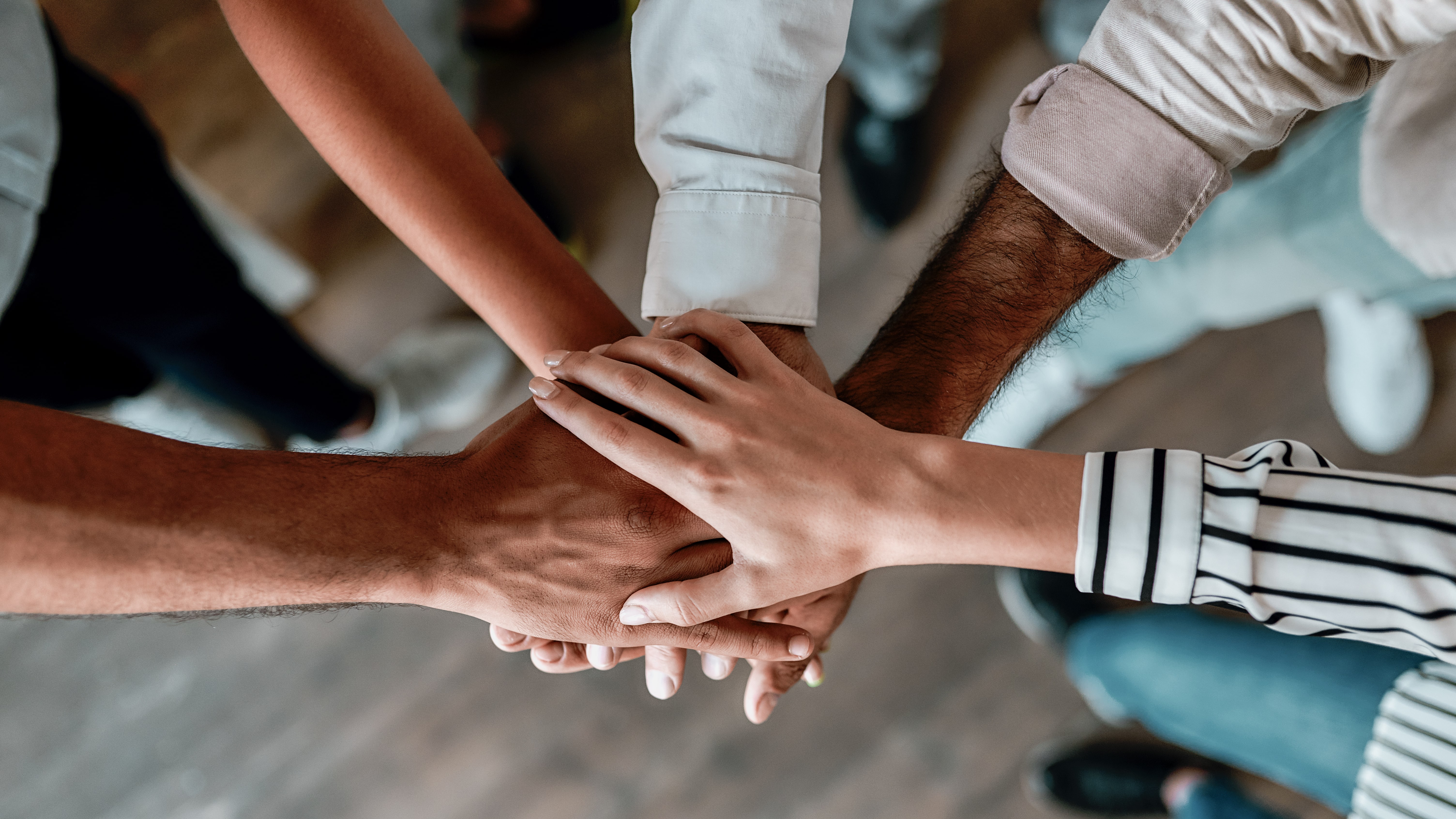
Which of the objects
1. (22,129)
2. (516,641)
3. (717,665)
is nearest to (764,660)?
(717,665)

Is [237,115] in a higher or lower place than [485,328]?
higher

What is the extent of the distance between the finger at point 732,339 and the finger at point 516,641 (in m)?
0.42

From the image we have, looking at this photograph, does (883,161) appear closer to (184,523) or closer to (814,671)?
(814,671)

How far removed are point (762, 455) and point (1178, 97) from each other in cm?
55

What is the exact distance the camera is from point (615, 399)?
76 centimetres

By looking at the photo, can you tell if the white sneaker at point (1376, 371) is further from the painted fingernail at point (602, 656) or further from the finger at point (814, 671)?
the painted fingernail at point (602, 656)

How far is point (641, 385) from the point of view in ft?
2.43

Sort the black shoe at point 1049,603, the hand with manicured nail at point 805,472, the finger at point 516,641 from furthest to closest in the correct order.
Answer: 1. the black shoe at point 1049,603
2. the finger at point 516,641
3. the hand with manicured nail at point 805,472

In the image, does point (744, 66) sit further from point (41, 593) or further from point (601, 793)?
point (601, 793)

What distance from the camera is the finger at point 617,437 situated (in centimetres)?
74

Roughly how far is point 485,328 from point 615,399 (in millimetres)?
838

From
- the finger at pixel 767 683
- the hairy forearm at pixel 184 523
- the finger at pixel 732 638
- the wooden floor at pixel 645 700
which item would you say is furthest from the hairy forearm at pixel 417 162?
the wooden floor at pixel 645 700

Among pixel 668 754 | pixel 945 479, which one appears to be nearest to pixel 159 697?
pixel 668 754

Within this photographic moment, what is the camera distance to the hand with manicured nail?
716mm
